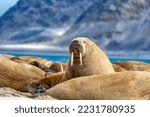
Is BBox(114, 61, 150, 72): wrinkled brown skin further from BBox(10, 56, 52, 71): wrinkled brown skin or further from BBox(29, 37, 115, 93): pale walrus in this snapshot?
BBox(29, 37, 115, 93): pale walrus

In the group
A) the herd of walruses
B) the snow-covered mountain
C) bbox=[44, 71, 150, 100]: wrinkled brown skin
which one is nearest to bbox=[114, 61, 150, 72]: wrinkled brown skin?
the herd of walruses

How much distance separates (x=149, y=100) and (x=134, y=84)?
45 cm

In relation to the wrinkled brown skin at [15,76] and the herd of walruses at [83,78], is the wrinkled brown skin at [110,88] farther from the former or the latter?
the wrinkled brown skin at [15,76]

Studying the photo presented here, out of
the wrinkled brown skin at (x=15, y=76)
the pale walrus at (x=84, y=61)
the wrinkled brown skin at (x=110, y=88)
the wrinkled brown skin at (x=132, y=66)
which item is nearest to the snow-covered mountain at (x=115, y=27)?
the wrinkled brown skin at (x=132, y=66)

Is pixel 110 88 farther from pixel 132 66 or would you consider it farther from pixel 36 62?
pixel 36 62

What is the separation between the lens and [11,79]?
10.8 metres

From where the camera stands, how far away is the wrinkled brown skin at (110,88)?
738 cm

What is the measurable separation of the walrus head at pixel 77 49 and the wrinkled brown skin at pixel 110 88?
6.08 feet

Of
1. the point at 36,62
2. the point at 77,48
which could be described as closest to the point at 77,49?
the point at 77,48

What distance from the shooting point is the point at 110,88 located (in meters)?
7.45

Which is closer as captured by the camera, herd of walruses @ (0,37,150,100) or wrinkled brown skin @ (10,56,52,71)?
herd of walruses @ (0,37,150,100)

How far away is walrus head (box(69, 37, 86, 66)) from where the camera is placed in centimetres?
956

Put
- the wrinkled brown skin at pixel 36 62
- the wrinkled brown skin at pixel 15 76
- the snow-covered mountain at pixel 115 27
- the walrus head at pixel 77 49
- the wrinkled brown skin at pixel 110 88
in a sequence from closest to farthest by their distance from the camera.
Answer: the wrinkled brown skin at pixel 110 88
the walrus head at pixel 77 49
the wrinkled brown skin at pixel 15 76
the wrinkled brown skin at pixel 36 62
the snow-covered mountain at pixel 115 27

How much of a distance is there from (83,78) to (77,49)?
1835mm
